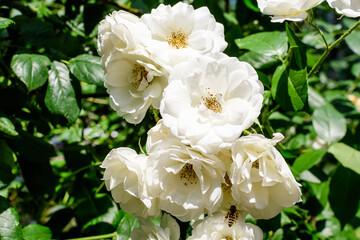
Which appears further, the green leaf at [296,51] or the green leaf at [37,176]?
the green leaf at [37,176]

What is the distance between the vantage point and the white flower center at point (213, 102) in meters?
0.74

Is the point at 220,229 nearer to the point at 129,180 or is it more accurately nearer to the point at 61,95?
the point at 129,180

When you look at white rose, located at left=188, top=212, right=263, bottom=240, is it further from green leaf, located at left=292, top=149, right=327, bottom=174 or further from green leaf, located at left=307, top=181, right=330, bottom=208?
green leaf, located at left=307, top=181, right=330, bottom=208

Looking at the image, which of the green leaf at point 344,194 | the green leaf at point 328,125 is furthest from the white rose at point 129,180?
the green leaf at point 328,125

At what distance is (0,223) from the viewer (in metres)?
0.88

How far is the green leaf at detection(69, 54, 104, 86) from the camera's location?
1020mm

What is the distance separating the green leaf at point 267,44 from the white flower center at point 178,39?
0.89ft

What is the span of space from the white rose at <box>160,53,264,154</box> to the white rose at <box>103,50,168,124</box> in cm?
8

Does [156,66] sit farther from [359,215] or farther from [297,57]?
[359,215]

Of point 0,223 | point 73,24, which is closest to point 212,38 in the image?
point 0,223

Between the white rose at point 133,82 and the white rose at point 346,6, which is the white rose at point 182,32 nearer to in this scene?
the white rose at point 133,82

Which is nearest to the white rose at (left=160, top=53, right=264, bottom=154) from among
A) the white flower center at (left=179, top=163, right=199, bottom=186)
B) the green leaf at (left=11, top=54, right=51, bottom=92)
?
the white flower center at (left=179, top=163, right=199, bottom=186)

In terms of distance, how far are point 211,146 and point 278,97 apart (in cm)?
34

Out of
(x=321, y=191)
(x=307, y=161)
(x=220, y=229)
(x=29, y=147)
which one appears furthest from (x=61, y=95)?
(x=321, y=191)
